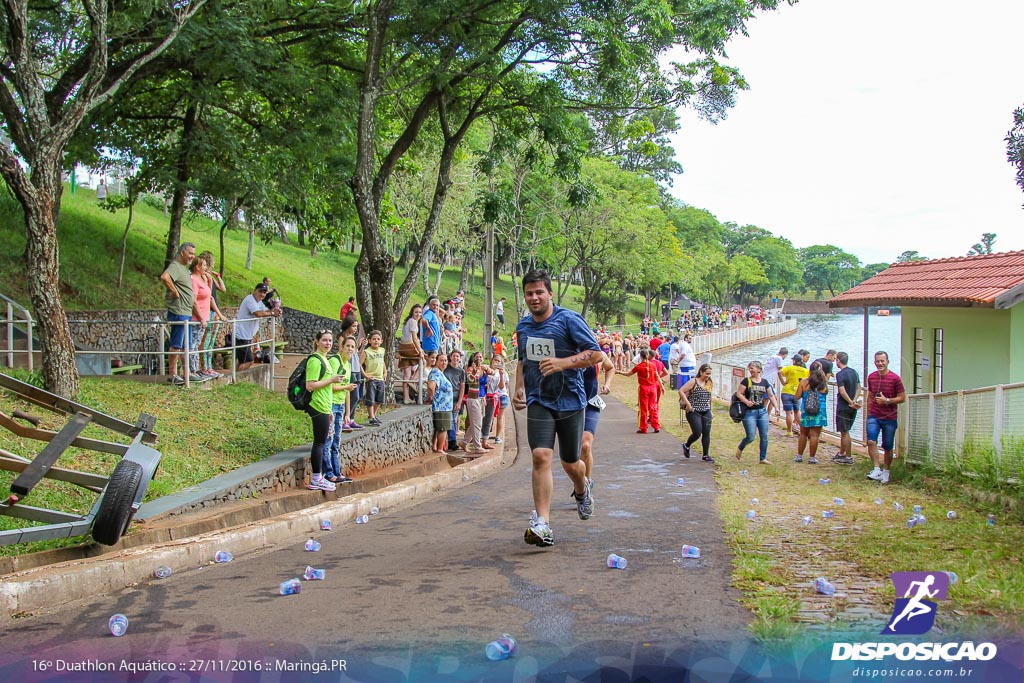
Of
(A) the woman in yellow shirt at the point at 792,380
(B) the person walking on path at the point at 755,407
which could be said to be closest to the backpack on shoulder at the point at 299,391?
(B) the person walking on path at the point at 755,407

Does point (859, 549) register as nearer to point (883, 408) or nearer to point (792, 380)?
point (883, 408)

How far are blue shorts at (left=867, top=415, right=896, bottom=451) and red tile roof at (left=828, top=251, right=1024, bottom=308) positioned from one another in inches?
98.9

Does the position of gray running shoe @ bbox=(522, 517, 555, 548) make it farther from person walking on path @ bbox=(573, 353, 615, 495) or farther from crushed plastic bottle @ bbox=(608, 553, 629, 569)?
person walking on path @ bbox=(573, 353, 615, 495)

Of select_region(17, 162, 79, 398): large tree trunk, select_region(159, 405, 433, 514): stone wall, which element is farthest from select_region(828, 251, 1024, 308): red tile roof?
select_region(17, 162, 79, 398): large tree trunk

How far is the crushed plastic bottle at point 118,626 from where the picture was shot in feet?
15.5

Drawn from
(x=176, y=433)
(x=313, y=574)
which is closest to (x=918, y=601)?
(x=313, y=574)

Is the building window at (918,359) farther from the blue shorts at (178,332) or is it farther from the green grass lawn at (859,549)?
the blue shorts at (178,332)

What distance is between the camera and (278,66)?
57.1 ft

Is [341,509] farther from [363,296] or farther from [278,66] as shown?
[278,66]

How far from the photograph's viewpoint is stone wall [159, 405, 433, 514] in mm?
8502

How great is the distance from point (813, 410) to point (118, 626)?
A: 36.6ft

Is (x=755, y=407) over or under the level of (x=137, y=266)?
under

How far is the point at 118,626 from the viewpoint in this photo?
4.72 meters

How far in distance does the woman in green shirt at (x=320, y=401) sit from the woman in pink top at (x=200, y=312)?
4.36 meters
